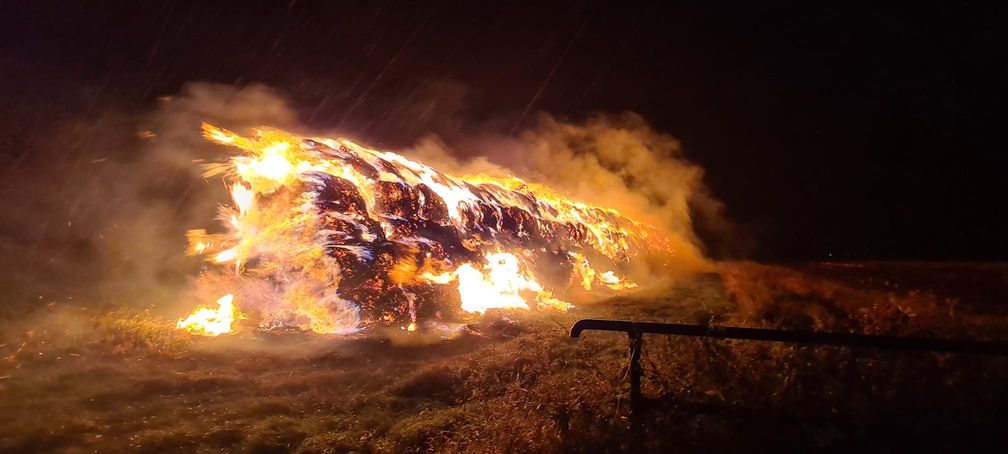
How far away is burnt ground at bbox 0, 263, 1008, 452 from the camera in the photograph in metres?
3.98

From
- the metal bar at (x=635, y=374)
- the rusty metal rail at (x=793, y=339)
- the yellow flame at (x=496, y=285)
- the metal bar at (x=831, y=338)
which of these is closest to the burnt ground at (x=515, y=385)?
the metal bar at (x=635, y=374)

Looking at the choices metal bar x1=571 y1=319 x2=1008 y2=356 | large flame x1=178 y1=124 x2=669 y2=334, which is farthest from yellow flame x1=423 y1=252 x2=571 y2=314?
metal bar x1=571 y1=319 x2=1008 y2=356

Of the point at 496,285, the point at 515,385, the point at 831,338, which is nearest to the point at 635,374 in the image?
the point at 831,338

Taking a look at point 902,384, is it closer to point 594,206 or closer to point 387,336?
point 387,336

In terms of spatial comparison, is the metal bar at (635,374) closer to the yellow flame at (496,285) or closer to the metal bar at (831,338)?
the metal bar at (831,338)

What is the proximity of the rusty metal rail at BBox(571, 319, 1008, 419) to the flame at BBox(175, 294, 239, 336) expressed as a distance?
7.64 metres

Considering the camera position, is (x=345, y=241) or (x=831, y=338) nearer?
(x=831, y=338)

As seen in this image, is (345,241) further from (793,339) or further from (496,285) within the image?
(793,339)

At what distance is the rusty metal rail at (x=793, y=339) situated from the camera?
11.1 ft

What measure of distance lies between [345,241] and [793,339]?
335 inches

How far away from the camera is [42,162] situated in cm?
1034

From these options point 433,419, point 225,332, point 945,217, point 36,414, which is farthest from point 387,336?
point 945,217

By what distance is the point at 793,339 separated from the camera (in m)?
3.65

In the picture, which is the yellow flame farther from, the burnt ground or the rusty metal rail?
the rusty metal rail
